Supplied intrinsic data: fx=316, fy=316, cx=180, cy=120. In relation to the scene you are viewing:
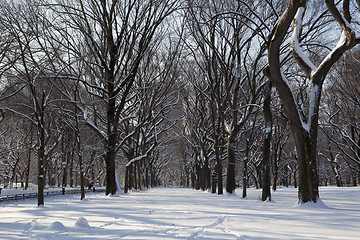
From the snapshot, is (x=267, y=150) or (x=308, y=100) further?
(x=267, y=150)

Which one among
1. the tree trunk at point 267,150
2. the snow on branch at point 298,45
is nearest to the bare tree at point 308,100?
the snow on branch at point 298,45

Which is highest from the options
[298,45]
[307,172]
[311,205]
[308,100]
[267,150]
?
[298,45]

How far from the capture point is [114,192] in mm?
19484

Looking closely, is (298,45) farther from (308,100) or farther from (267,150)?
(267,150)

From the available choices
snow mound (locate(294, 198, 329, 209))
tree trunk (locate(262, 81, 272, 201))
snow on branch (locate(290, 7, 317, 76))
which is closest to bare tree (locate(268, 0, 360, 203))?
snow on branch (locate(290, 7, 317, 76))

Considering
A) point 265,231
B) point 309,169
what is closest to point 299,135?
point 309,169

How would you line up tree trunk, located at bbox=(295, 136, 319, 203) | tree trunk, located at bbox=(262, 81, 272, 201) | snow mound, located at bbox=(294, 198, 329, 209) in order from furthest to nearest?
1. tree trunk, located at bbox=(262, 81, 272, 201)
2. tree trunk, located at bbox=(295, 136, 319, 203)
3. snow mound, located at bbox=(294, 198, 329, 209)

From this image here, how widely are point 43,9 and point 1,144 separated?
2650 cm

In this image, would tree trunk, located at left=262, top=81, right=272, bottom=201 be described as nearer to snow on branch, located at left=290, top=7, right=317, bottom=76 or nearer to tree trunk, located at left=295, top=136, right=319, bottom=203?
snow on branch, located at left=290, top=7, right=317, bottom=76

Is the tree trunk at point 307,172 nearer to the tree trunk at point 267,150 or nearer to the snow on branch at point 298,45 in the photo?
the snow on branch at point 298,45

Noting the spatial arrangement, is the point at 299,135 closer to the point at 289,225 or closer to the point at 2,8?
the point at 289,225

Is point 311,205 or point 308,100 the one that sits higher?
point 308,100

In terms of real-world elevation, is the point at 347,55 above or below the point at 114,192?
above

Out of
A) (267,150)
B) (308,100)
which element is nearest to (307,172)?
(308,100)
